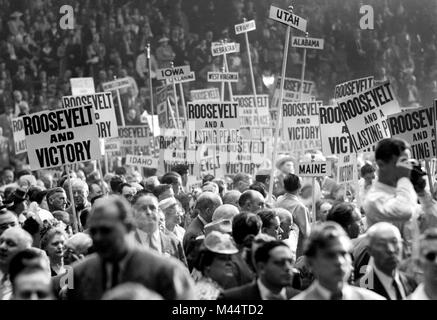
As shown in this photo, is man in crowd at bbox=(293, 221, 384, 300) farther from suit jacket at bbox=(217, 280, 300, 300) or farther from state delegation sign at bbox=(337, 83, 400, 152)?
state delegation sign at bbox=(337, 83, 400, 152)

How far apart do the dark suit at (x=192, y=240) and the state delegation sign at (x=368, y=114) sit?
154 centimetres

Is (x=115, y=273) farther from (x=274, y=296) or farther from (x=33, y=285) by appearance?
(x=274, y=296)

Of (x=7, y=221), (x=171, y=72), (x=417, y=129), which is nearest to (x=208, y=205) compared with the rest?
(x=417, y=129)

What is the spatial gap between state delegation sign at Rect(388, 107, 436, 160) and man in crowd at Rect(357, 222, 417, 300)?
3328 millimetres

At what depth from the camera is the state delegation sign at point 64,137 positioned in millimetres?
12492

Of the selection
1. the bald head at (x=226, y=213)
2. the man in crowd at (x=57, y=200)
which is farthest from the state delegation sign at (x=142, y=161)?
the bald head at (x=226, y=213)

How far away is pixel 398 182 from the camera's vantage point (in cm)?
810

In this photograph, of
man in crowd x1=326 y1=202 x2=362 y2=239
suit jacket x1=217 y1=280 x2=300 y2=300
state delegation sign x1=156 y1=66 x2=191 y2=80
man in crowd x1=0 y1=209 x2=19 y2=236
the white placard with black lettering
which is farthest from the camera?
the white placard with black lettering

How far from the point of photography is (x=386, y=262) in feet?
24.3

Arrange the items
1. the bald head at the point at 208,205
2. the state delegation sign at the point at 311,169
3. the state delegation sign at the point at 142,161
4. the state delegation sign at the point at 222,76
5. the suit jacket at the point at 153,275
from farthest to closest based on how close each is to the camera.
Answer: the state delegation sign at the point at 222,76, the state delegation sign at the point at 142,161, the state delegation sign at the point at 311,169, the bald head at the point at 208,205, the suit jacket at the point at 153,275

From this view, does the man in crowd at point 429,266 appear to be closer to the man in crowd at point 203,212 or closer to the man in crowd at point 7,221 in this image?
the man in crowd at point 7,221

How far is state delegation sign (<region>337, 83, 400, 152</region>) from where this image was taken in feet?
38.0

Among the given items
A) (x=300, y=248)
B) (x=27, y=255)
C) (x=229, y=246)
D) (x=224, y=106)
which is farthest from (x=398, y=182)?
(x=224, y=106)

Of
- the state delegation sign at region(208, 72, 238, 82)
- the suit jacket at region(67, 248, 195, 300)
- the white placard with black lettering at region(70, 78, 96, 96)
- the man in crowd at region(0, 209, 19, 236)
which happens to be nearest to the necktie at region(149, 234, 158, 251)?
the man in crowd at region(0, 209, 19, 236)
